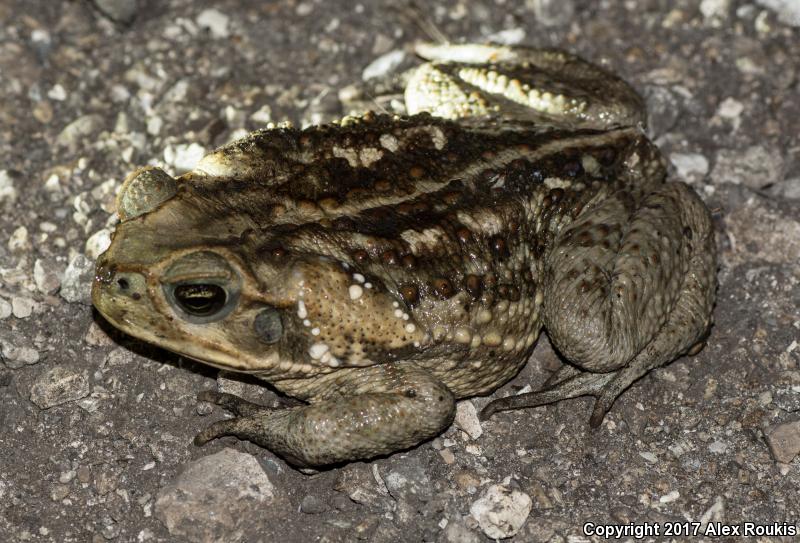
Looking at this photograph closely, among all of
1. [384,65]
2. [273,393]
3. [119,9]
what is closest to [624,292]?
[273,393]

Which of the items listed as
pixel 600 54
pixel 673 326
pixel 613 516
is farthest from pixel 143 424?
pixel 600 54

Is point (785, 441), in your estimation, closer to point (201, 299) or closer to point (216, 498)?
point (216, 498)

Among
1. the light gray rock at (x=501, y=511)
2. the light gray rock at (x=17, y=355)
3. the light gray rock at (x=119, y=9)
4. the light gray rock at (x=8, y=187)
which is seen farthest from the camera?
the light gray rock at (x=119, y=9)

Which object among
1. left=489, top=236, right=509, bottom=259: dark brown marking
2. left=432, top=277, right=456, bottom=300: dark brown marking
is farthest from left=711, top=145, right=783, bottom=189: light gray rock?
left=432, top=277, right=456, bottom=300: dark brown marking

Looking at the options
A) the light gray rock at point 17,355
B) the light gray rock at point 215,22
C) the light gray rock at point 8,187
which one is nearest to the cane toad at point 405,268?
the light gray rock at point 17,355

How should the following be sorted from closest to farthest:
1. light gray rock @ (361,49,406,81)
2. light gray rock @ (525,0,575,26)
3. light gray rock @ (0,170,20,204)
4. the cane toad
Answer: the cane toad
light gray rock @ (0,170,20,204)
light gray rock @ (361,49,406,81)
light gray rock @ (525,0,575,26)

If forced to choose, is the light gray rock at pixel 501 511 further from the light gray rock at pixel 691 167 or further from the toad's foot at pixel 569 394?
the light gray rock at pixel 691 167

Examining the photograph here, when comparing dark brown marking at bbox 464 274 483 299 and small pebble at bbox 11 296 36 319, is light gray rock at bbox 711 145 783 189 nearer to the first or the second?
dark brown marking at bbox 464 274 483 299


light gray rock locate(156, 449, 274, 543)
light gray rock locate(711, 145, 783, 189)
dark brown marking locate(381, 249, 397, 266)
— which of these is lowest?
light gray rock locate(156, 449, 274, 543)

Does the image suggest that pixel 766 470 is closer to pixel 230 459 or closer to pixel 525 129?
pixel 525 129
